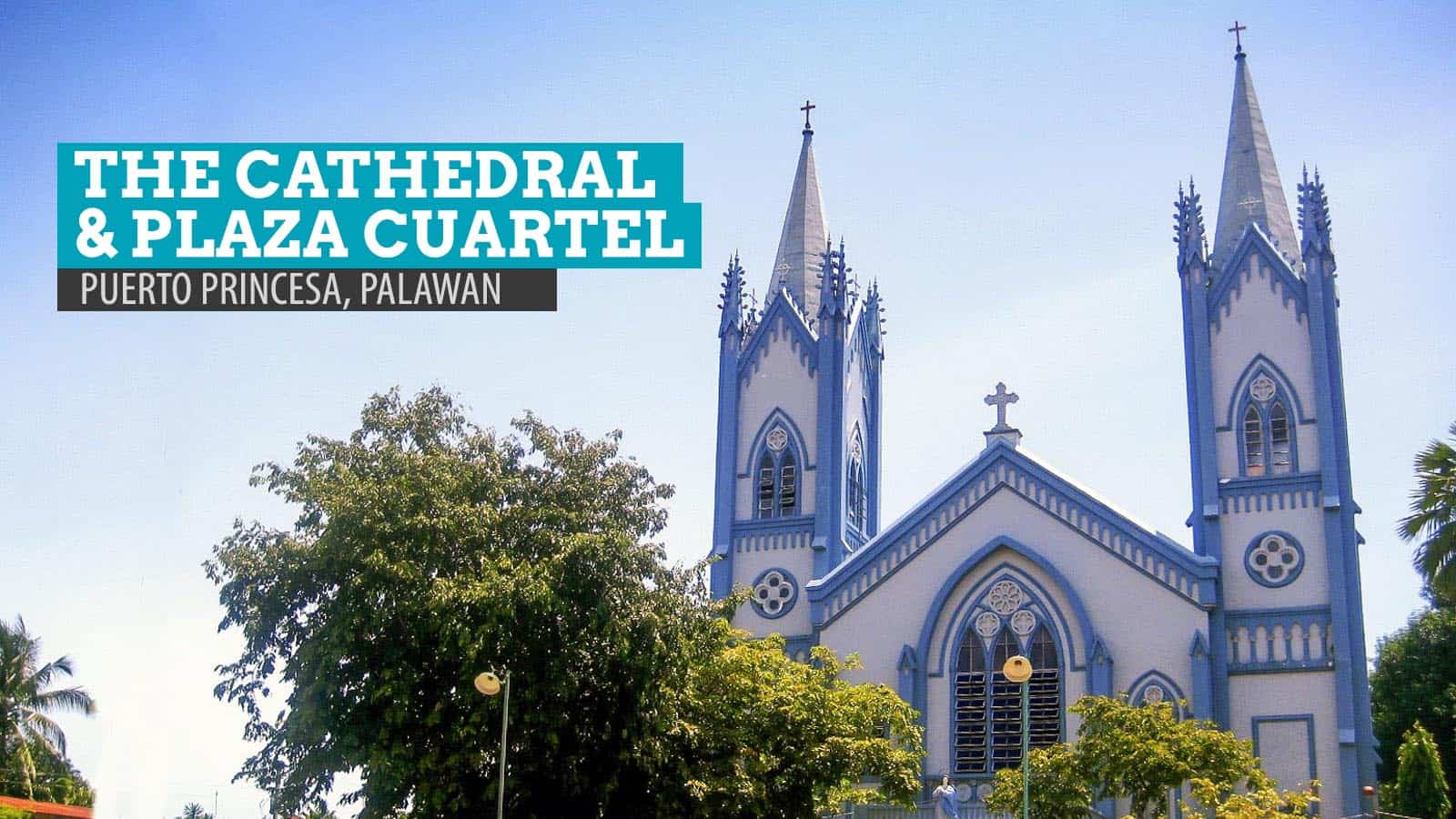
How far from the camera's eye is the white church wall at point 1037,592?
36.8 m

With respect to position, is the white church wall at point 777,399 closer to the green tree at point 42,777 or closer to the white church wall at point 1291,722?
the white church wall at point 1291,722

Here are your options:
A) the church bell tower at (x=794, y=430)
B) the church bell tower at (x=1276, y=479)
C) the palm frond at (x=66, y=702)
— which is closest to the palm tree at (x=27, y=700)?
the palm frond at (x=66, y=702)

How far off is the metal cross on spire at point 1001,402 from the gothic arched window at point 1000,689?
12.9 feet

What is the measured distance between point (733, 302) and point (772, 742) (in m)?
19.0

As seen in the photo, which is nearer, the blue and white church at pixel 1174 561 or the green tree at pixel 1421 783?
the blue and white church at pixel 1174 561

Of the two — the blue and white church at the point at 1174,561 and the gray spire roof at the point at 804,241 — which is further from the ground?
the gray spire roof at the point at 804,241

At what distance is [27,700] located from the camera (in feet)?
154

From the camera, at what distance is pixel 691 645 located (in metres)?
28.0

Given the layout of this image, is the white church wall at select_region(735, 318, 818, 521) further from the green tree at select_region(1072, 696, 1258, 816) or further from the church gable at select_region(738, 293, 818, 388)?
the green tree at select_region(1072, 696, 1258, 816)

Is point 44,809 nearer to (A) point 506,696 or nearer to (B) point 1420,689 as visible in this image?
(A) point 506,696

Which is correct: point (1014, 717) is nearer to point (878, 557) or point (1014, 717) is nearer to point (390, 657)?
point (878, 557)

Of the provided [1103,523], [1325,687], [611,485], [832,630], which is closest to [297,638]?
[611,485]

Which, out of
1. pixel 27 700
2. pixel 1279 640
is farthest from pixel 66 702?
pixel 1279 640

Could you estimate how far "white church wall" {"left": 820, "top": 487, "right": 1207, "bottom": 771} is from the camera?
121ft
